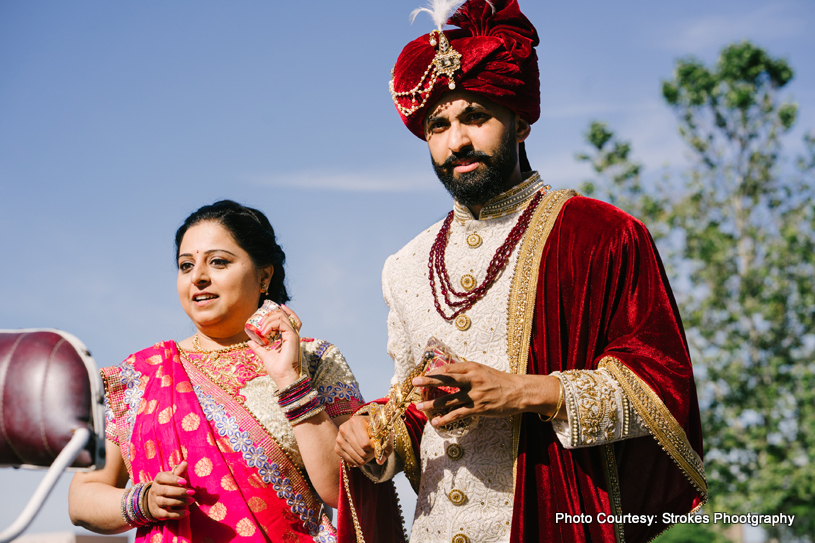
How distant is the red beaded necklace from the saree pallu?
2.59ft

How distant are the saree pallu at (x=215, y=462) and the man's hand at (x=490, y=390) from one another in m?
1.15

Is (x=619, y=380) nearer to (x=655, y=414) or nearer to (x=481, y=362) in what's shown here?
(x=655, y=414)

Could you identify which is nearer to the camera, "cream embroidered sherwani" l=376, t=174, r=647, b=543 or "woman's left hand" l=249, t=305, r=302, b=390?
"cream embroidered sherwani" l=376, t=174, r=647, b=543

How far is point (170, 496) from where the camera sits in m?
3.10

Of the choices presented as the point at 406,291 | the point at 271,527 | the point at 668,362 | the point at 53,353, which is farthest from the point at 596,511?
the point at 53,353

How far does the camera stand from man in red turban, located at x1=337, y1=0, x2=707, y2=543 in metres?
2.44

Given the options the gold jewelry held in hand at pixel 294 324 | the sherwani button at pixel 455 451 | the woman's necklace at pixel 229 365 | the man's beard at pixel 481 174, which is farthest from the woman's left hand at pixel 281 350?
the man's beard at pixel 481 174

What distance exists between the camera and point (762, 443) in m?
13.4

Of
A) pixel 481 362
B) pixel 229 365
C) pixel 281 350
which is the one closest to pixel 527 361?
pixel 481 362

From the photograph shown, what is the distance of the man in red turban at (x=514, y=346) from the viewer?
2.44 meters

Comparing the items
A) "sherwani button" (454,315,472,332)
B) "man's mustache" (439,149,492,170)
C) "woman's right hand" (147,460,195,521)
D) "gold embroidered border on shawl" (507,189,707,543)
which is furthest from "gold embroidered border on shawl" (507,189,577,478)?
"woman's right hand" (147,460,195,521)

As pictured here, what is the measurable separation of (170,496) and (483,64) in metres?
1.99

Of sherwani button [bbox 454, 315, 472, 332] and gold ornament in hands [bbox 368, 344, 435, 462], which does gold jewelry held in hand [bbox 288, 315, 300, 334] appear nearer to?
gold ornament in hands [bbox 368, 344, 435, 462]

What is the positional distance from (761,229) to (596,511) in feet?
44.6
